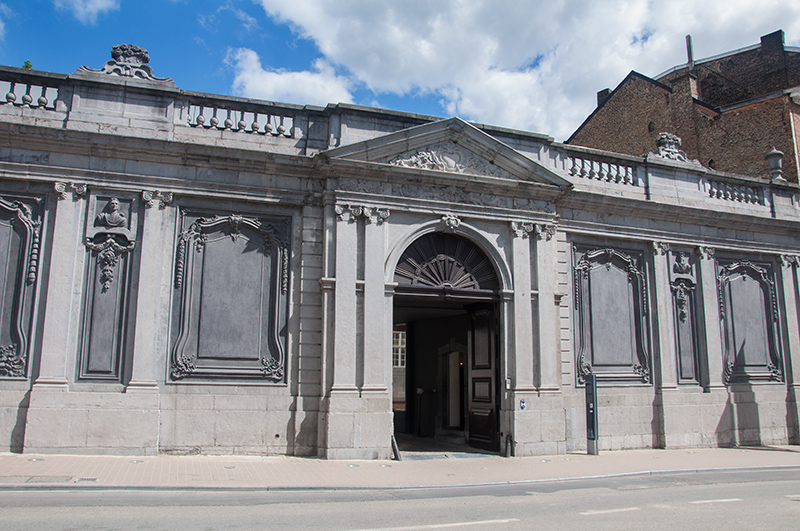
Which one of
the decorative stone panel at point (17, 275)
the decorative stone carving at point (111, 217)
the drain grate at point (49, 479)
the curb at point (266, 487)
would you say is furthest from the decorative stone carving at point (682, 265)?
the decorative stone panel at point (17, 275)

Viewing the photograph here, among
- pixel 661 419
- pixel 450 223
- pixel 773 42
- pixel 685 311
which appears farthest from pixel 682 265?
pixel 773 42

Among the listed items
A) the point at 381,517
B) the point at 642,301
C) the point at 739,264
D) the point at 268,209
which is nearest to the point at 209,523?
the point at 381,517

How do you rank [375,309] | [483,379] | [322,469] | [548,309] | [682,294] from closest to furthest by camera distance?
[322,469]
[375,309]
[548,309]
[483,379]
[682,294]

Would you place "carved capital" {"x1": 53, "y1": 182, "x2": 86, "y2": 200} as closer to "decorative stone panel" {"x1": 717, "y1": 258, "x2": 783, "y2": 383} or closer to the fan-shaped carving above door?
the fan-shaped carving above door

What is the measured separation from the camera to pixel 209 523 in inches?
257

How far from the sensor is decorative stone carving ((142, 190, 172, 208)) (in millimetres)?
12094

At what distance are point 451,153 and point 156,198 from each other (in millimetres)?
6167

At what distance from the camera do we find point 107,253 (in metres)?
11.9

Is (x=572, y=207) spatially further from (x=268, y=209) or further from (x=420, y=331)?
(x=268, y=209)

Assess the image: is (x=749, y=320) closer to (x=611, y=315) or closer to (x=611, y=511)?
(x=611, y=315)

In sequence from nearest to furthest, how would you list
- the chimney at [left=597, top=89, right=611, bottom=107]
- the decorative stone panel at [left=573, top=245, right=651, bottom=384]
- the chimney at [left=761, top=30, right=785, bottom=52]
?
the decorative stone panel at [left=573, top=245, right=651, bottom=384] < the chimney at [left=761, top=30, right=785, bottom=52] < the chimney at [left=597, top=89, right=611, bottom=107]

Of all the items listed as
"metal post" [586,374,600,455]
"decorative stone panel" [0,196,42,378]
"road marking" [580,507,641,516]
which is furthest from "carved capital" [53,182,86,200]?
"metal post" [586,374,600,455]

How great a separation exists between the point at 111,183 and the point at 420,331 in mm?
9628

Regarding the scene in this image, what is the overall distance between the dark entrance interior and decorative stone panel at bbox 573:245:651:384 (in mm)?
2248
